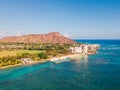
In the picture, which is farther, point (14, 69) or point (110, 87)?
point (14, 69)

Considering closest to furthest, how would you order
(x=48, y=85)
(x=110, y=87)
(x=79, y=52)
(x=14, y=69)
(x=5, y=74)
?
(x=110, y=87), (x=48, y=85), (x=5, y=74), (x=14, y=69), (x=79, y=52)

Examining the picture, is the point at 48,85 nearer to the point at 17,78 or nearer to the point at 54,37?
the point at 17,78

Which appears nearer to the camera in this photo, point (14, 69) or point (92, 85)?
point (92, 85)

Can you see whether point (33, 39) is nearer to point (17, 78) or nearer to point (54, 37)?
point (54, 37)

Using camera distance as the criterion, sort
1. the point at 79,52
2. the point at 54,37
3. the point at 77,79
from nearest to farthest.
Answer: the point at 77,79 < the point at 79,52 < the point at 54,37

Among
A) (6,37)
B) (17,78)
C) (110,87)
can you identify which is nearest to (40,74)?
(17,78)

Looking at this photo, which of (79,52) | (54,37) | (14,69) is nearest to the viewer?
(14,69)

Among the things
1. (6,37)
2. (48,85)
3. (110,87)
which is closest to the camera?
(110,87)

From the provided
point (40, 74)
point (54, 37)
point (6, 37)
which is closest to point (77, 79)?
point (40, 74)
